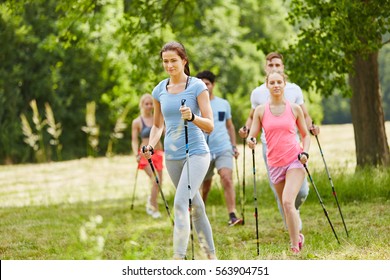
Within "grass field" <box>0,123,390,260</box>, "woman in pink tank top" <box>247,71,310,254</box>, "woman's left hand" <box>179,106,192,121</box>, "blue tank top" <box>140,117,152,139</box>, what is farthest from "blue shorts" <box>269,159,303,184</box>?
"blue tank top" <box>140,117,152,139</box>

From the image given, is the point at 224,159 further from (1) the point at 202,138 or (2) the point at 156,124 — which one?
(1) the point at 202,138

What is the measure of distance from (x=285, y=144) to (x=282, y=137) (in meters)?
0.07

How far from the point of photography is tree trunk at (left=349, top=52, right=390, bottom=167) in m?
13.5

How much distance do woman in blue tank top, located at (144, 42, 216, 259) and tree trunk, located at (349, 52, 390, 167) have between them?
7441mm

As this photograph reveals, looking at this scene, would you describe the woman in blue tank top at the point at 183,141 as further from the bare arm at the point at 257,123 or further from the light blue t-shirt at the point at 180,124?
the bare arm at the point at 257,123

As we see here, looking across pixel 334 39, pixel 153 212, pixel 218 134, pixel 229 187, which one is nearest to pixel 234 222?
pixel 229 187

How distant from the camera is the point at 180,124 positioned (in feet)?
21.0

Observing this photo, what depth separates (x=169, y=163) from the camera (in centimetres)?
655

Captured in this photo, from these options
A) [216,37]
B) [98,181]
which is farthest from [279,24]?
[98,181]

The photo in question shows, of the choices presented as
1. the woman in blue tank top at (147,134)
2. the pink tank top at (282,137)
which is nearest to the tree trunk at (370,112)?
the woman in blue tank top at (147,134)

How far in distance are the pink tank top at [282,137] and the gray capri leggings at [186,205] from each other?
3.96 feet

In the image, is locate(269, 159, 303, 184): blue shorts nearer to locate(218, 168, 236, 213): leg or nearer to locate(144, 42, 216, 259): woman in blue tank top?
locate(144, 42, 216, 259): woman in blue tank top
